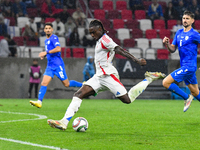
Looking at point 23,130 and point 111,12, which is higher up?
point 111,12

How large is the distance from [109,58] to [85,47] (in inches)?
515

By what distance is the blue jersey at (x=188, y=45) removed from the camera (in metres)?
8.78

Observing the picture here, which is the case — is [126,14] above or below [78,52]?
above

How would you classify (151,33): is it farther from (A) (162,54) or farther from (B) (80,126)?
(B) (80,126)

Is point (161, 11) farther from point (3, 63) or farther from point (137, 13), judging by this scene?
point (3, 63)

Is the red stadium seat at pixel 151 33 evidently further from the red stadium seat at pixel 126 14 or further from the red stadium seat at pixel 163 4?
the red stadium seat at pixel 163 4

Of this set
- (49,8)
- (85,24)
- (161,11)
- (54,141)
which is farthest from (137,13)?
(54,141)

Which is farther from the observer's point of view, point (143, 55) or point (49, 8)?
point (49, 8)

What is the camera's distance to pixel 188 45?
8844 mm

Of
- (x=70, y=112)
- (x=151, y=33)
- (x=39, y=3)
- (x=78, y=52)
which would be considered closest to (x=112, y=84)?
(x=70, y=112)

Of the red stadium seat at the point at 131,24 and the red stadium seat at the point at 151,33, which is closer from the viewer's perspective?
the red stadium seat at the point at 151,33

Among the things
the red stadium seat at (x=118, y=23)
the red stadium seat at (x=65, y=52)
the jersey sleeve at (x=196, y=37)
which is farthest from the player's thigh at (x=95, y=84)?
the red stadium seat at (x=118, y=23)

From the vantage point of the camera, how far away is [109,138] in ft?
19.6

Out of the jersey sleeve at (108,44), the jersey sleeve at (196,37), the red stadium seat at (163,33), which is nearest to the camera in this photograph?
the jersey sleeve at (108,44)
